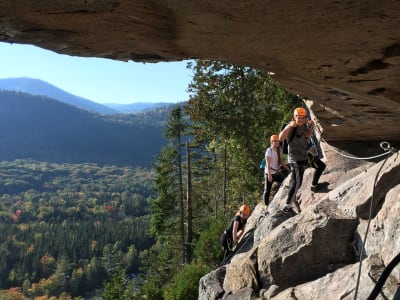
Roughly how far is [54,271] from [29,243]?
15.1 m

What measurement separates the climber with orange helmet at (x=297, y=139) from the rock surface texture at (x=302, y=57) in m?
0.57

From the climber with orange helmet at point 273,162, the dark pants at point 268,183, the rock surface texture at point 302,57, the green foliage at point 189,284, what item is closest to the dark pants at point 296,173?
the rock surface texture at point 302,57

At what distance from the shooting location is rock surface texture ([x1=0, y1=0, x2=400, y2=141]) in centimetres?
360

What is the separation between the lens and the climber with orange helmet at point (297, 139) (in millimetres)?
9145

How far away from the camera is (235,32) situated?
4.16 m

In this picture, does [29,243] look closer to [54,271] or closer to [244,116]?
[54,271]

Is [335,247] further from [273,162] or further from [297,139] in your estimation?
[273,162]

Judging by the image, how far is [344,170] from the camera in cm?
1047

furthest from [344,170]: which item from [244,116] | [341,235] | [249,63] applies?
[244,116]

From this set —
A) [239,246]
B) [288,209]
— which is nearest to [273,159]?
[288,209]

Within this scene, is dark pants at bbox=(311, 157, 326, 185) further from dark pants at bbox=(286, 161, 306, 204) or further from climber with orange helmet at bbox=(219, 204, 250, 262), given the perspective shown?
climber with orange helmet at bbox=(219, 204, 250, 262)

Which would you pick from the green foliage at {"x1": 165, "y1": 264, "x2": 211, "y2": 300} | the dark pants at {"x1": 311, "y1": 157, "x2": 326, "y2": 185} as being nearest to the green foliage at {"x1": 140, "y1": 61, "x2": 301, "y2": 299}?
the green foliage at {"x1": 165, "y1": 264, "x2": 211, "y2": 300}

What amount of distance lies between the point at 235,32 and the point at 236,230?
9525 millimetres

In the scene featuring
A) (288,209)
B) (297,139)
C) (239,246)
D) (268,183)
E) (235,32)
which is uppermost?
(235,32)
